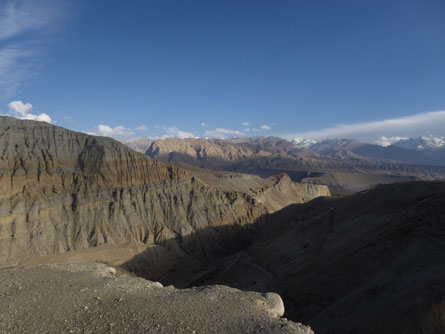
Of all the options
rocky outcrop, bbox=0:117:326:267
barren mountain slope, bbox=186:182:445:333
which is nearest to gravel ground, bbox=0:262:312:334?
barren mountain slope, bbox=186:182:445:333

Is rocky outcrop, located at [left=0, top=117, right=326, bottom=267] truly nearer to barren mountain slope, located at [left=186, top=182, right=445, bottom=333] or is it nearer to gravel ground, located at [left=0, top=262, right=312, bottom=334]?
barren mountain slope, located at [left=186, top=182, right=445, bottom=333]

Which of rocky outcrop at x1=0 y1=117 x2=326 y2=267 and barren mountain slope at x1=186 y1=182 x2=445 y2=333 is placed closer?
barren mountain slope at x1=186 y1=182 x2=445 y2=333

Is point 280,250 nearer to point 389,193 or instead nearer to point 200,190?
point 389,193

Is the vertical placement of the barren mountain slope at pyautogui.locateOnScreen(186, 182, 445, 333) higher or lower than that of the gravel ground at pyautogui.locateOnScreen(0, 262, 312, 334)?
lower

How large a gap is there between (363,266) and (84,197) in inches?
2011

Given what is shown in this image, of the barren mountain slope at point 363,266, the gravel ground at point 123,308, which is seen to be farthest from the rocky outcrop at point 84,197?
the gravel ground at point 123,308

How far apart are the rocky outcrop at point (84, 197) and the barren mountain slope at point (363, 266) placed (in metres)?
20.1

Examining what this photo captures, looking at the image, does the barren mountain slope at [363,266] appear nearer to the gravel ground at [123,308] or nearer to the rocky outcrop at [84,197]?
the gravel ground at [123,308]

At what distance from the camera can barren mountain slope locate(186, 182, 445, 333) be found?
666 inches

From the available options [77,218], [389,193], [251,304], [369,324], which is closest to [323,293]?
[369,324]

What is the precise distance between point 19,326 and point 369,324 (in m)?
19.4

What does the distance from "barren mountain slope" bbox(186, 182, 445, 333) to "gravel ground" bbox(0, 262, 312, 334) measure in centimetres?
785

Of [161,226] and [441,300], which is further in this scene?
[161,226]

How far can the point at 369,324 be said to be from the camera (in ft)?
54.6
